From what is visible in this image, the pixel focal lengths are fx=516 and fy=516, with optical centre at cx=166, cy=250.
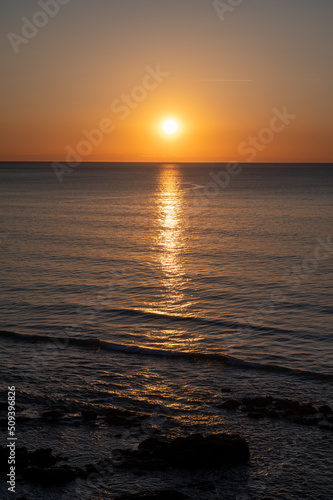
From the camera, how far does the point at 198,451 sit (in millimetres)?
10695

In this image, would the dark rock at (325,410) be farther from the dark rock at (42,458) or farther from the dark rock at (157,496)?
the dark rock at (42,458)

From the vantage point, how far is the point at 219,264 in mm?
34031

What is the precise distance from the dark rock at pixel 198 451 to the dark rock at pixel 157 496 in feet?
3.50

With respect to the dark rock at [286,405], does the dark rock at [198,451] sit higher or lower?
lower

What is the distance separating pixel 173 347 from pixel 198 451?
781 centimetres

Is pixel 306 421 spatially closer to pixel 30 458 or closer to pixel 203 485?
pixel 203 485

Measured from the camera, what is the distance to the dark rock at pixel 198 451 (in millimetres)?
10539

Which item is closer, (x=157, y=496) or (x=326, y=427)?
(x=157, y=496)

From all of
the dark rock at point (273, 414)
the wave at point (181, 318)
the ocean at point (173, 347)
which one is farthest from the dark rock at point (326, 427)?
the wave at point (181, 318)

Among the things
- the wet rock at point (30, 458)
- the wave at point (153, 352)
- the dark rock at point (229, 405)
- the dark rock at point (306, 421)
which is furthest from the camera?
the wave at point (153, 352)

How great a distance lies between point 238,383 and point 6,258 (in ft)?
80.0

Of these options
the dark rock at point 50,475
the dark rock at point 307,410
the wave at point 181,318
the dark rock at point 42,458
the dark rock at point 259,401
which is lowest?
the dark rock at point 50,475

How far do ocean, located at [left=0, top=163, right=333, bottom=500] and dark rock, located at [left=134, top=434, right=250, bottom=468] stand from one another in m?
0.30

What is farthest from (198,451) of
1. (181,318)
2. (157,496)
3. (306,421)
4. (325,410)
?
(181,318)
